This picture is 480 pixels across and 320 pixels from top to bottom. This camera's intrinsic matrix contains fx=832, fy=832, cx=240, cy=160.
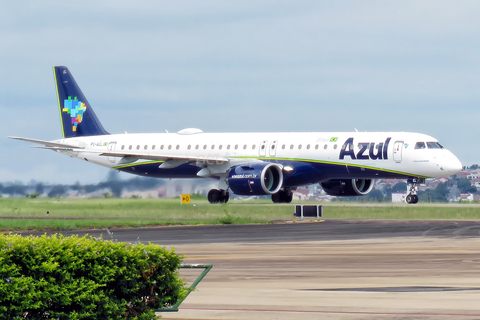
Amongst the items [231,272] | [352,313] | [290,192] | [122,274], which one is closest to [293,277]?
[231,272]

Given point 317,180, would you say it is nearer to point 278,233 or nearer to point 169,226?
point 169,226

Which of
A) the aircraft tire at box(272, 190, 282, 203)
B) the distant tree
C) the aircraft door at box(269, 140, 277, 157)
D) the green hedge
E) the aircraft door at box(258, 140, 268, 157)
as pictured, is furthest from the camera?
the distant tree

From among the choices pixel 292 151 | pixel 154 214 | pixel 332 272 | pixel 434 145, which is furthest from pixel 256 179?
pixel 332 272

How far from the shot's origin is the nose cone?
153ft

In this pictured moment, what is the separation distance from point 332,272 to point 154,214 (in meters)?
27.8

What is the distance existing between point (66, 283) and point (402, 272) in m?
9.61

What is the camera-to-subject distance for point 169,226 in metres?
34.7

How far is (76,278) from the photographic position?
344 inches

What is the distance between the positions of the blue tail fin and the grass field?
782 cm

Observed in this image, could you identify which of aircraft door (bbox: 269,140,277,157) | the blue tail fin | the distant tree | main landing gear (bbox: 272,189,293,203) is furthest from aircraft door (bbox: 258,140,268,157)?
the distant tree

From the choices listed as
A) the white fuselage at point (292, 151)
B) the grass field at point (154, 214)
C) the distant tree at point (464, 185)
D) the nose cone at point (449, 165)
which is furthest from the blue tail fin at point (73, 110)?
the distant tree at point (464, 185)

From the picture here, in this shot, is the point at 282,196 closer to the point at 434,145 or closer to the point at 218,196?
the point at 218,196

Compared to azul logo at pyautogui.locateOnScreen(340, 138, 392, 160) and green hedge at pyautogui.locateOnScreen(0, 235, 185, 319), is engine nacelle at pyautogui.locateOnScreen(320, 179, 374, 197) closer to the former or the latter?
azul logo at pyautogui.locateOnScreen(340, 138, 392, 160)

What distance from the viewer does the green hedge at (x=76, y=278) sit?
8414 millimetres
